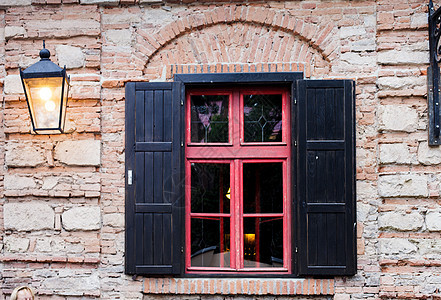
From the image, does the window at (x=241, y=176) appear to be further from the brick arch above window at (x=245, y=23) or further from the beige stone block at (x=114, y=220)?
the brick arch above window at (x=245, y=23)

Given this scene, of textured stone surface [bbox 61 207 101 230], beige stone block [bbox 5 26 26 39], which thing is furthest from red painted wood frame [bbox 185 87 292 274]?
beige stone block [bbox 5 26 26 39]

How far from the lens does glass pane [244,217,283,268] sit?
11.3 ft

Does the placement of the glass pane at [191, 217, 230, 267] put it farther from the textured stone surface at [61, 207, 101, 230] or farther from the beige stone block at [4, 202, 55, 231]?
the beige stone block at [4, 202, 55, 231]

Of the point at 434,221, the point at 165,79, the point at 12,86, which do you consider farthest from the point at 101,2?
the point at 434,221

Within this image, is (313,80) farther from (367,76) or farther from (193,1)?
(193,1)

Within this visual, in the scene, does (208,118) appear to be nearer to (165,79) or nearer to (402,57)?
(165,79)

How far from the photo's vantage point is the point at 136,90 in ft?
11.2

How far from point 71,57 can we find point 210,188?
1.92 metres

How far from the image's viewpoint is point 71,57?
138 inches

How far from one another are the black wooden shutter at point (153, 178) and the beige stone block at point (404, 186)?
6.35 feet

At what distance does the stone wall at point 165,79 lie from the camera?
329 cm

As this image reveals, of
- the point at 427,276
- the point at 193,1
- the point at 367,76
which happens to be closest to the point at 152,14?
the point at 193,1

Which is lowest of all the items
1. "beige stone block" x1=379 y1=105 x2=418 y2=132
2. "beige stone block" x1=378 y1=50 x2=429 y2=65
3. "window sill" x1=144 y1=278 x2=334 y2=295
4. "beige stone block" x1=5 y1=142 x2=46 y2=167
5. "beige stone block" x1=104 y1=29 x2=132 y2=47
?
"window sill" x1=144 y1=278 x2=334 y2=295

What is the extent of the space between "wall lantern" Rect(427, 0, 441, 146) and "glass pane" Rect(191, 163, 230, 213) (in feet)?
6.42
